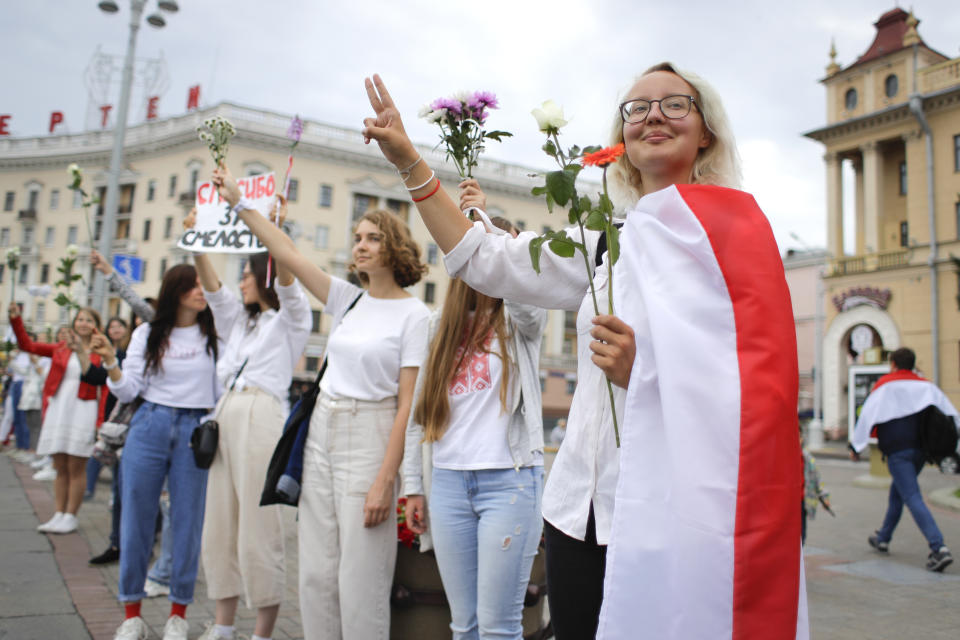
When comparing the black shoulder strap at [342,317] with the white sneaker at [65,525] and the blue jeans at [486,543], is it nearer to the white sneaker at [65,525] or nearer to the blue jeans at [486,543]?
the blue jeans at [486,543]

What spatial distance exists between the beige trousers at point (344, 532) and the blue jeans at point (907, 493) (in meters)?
5.73

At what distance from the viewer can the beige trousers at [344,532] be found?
301cm

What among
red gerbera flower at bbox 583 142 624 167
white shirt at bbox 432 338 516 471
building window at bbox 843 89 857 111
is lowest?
white shirt at bbox 432 338 516 471

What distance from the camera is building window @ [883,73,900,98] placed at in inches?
1273

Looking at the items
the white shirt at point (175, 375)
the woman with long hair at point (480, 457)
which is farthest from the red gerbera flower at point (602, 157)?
the white shirt at point (175, 375)

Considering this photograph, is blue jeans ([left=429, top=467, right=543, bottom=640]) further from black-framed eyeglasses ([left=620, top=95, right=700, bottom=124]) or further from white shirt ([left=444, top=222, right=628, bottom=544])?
black-framed eyeglasses ([left=620, top=95, right=700, bottom=124])

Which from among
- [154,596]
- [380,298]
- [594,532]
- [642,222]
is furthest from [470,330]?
[154,596]

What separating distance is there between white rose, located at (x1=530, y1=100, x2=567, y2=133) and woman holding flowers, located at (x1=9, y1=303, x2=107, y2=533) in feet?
17.2

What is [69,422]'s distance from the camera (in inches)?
284

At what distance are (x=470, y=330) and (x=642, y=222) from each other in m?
1.62

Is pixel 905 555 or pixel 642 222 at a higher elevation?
pixel 642 222

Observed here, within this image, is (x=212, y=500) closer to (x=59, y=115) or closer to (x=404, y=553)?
(x=404, y=553)

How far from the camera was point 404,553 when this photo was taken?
326 centimetres

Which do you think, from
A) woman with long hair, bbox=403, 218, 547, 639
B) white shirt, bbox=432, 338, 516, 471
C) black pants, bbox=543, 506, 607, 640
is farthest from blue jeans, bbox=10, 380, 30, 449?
black pants, bbox=543, 506, 607, 640
